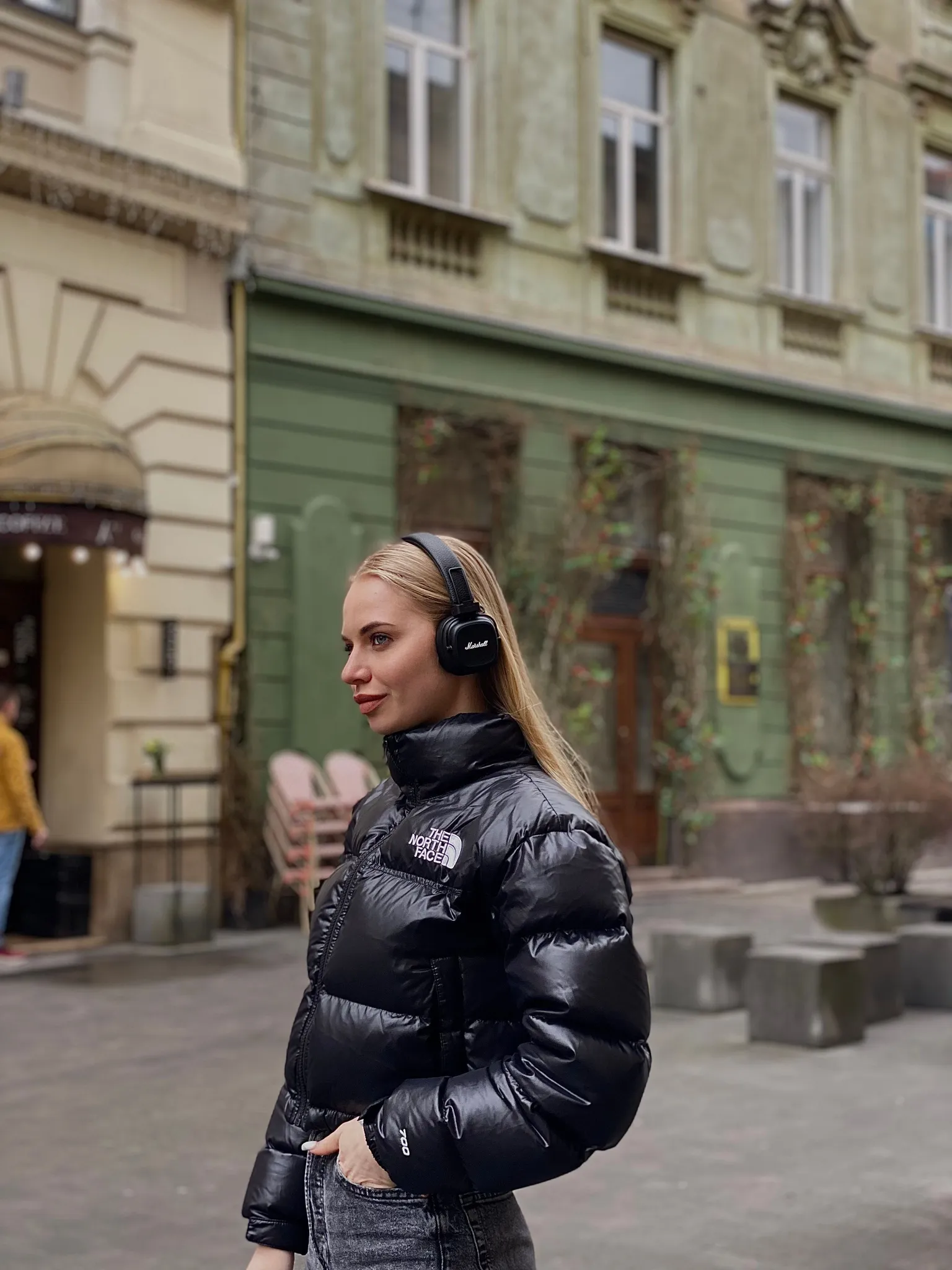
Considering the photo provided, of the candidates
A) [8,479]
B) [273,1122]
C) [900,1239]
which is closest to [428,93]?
[8,479]

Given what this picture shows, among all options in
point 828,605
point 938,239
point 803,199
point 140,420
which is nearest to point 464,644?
point 140,420

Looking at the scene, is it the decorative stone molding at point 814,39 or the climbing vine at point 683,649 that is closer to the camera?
the climbing vine at point 683,649

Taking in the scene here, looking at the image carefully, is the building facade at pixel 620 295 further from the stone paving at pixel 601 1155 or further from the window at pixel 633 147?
the stone paving at pixel 601 1155

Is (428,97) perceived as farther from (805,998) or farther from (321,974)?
(321,974)

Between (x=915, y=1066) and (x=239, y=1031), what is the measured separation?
344 centimetres

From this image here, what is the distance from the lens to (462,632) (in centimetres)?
240

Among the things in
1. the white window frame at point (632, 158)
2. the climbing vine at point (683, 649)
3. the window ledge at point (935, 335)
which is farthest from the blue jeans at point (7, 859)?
the window ledge at point (935, 335)

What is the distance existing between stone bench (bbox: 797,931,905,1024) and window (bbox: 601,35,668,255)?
30.2 ft

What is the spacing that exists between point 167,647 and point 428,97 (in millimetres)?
5874

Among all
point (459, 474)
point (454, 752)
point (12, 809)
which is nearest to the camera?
point (454, 752)

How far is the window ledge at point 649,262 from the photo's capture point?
1648 cm

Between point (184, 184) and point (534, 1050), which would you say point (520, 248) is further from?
point (534, 1050)

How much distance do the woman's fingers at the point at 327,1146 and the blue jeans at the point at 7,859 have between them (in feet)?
30.9

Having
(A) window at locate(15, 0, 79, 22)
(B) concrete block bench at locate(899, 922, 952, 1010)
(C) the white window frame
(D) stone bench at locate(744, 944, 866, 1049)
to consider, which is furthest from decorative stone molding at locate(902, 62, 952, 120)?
(D) stone bench at locate(744, 944, 866, 1049)
